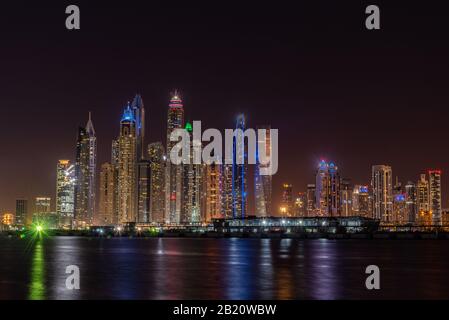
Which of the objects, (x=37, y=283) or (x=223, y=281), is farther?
(x=223, y=281)

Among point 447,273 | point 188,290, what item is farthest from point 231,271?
point 447,273

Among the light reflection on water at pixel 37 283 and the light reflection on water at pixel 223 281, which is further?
the light reflection on water at pixel 223 281

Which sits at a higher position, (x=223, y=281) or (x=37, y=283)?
(x=37, y=283)

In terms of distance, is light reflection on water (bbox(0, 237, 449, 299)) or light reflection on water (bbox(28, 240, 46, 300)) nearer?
light reflection on water (bbox(28, 240, 46, 300))

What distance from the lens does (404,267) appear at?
7194cm
